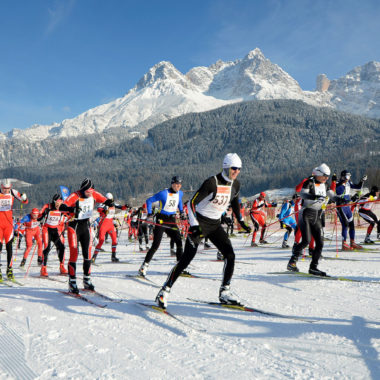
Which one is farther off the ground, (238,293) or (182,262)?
(182,262)

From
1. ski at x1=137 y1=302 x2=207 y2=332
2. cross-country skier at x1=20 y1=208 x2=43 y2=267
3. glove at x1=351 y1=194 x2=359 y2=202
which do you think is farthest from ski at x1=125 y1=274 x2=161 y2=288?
glove at x1=351 y1=194 x2=359 y2=202

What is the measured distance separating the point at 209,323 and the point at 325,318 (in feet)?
4.63

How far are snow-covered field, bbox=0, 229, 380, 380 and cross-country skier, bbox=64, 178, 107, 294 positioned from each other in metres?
0.51

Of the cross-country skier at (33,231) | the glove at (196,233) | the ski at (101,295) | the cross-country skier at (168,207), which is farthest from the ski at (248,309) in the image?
the cross-country skier at (33,231)

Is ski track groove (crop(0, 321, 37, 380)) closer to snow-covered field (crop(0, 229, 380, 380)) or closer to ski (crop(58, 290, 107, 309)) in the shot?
snow-covered field (crop(0, 229, 380, 380))

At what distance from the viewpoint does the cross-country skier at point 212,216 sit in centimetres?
447

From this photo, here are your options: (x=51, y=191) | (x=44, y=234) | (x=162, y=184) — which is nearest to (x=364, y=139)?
(x=162, y=184)

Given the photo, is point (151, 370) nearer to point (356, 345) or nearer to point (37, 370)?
point (37, 370)

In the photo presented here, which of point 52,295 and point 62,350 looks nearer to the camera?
point 62,350

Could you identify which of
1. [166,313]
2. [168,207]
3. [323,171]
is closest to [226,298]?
[166,313]

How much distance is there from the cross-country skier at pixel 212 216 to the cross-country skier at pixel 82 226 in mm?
2005

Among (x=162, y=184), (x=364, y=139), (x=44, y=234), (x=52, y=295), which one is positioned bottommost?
(x=52, y=295)

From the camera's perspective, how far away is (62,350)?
335 centimetres

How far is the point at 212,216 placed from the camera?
464cm
